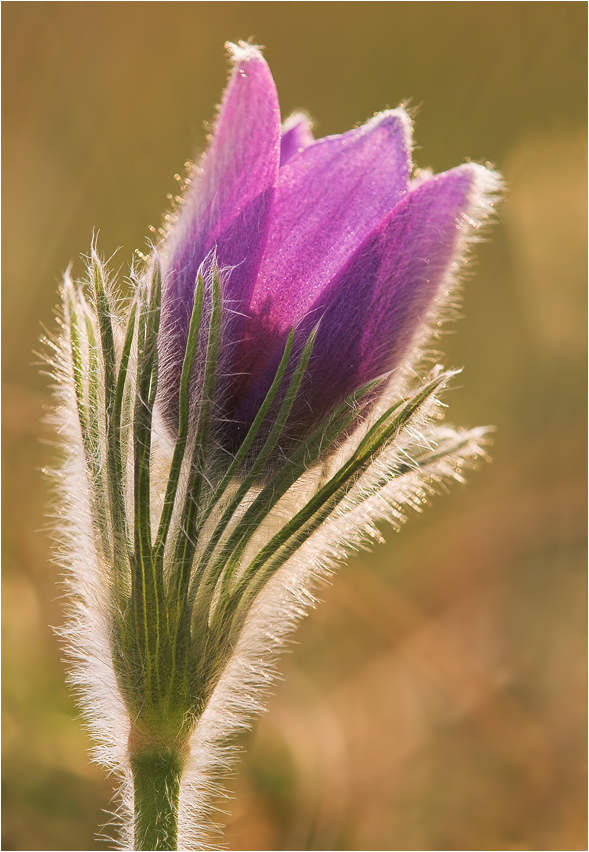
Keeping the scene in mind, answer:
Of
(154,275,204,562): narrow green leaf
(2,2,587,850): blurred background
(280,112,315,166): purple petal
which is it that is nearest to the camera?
(154,275,204,562): narrow green leaf

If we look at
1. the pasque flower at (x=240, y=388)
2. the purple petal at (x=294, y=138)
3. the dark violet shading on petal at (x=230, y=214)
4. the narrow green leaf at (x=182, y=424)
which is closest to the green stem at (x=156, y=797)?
the pasque flower at (x=240, y=388)

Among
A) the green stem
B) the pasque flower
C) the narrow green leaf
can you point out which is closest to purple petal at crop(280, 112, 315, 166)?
the pasque flower

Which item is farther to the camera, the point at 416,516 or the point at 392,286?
the point at 416,516

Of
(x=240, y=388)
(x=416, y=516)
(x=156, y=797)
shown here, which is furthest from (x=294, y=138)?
(x=416, y=516)

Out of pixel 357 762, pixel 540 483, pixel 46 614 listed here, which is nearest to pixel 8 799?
pixel 46 614

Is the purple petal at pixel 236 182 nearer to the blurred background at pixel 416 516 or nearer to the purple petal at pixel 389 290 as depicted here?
the purple petal at pixel 389 290

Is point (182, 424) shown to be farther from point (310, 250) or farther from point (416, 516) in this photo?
point (416, 516)

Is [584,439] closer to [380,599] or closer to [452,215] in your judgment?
[380,599]

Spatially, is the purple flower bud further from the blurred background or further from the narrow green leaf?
the blurred background
